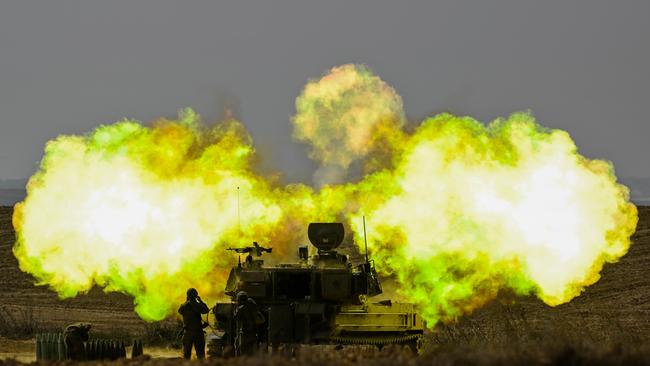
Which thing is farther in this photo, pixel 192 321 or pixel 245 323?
pixel 192 321

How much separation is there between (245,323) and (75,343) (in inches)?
124

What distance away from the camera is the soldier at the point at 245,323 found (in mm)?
25938

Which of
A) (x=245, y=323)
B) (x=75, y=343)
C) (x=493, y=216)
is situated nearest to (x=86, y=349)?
(x=75, y=343)

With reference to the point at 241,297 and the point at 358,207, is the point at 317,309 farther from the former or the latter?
the point at 358,207

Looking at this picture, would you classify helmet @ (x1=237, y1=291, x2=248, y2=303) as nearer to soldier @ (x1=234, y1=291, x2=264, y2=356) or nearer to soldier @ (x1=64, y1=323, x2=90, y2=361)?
soldier @ (x1=234, y1=291, x2=264, y2=356)

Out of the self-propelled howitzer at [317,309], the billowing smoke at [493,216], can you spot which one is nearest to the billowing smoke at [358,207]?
the billowing smoke at [493,216]

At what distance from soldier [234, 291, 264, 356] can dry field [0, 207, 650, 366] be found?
113 inches

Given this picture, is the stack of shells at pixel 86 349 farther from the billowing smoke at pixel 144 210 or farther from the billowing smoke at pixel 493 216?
the billowing smoke at pixel 493 216

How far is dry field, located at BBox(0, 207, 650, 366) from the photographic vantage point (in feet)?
63.3

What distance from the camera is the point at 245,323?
85.4 ft

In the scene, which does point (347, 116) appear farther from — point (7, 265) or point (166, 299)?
point (7, 265)

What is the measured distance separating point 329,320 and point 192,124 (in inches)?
323

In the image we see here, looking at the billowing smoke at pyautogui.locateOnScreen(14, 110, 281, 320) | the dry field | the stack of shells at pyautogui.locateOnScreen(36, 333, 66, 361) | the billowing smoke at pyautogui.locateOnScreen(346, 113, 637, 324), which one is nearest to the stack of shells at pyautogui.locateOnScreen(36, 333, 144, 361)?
the stack of shells at pyautogui.locateOnScreen(36, 333, 66, 361)

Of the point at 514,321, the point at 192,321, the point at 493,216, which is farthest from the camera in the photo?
the point at 514,321
